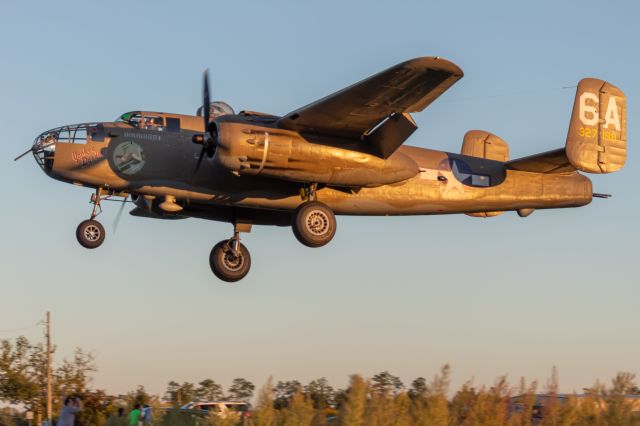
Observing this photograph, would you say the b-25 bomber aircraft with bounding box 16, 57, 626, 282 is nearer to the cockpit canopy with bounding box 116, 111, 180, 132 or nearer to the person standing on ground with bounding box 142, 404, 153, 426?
the cockpit canopy with bounding box 116, 111, 180, 132

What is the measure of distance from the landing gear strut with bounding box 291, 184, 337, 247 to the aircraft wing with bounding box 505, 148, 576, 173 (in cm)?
441

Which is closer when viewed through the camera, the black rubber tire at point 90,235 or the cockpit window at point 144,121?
the cockpit window at point 144,121

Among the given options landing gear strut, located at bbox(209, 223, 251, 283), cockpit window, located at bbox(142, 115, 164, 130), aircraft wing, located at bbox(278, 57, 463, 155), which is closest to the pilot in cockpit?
cockpit window, located at bbox(142, 115, 164, 130)

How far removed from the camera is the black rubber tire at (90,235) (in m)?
18.5

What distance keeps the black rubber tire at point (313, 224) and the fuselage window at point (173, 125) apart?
277 centimetres

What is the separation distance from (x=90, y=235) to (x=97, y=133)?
1.97 metres

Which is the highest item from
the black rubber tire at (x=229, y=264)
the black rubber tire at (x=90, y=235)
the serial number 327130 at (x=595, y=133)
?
the serial number 327130 at (x=595, y=133)

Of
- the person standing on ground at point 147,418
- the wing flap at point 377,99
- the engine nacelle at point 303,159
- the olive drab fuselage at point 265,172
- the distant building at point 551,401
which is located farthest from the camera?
the olive drab fuselage at point 265,172

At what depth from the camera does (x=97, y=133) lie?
18.2 m

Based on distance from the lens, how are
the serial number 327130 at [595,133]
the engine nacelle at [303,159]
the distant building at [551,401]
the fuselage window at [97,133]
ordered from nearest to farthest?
the distant building at [551,401]
the engine nacelle at [303,159]
the fuselage window at [97,133]
the serial number 327130 at [595,133]

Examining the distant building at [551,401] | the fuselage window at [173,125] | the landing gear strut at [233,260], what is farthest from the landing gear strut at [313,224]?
the distant building at [551,401]

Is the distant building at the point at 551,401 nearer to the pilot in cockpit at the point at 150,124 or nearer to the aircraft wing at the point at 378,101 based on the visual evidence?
the aircraft wing at the point at 378,101

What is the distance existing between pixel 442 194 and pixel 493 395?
9783 mm

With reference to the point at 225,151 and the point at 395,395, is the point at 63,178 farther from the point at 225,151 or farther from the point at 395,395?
the point at 395,395
